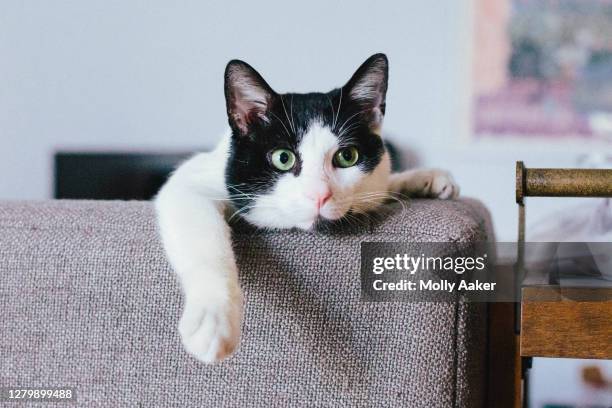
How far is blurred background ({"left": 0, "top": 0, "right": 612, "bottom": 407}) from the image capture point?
252cm

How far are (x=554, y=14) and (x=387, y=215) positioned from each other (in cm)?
204

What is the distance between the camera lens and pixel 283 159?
2.89 ft

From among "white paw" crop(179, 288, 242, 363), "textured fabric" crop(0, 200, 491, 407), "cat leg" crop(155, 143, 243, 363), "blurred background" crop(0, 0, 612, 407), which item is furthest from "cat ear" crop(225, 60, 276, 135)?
"blurred background" crop(0, 0, 612, 407)

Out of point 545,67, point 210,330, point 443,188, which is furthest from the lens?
point 545,67

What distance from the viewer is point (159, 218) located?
0.77m

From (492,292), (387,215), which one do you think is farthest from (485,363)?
(387,215)

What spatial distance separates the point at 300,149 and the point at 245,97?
4.3 inches

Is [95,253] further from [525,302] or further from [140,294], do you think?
[525,302]

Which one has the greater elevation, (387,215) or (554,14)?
(554,14)

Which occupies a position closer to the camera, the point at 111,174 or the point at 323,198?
the point at 323,198

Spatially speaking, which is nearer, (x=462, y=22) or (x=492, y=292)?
(x=492, y=292)

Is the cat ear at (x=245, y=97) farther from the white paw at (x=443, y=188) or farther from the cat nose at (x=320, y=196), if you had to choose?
the white paw at (x=443, y=188)

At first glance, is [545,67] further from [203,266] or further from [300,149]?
[203,266]

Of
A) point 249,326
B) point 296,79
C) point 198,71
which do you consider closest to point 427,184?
point 249,326
